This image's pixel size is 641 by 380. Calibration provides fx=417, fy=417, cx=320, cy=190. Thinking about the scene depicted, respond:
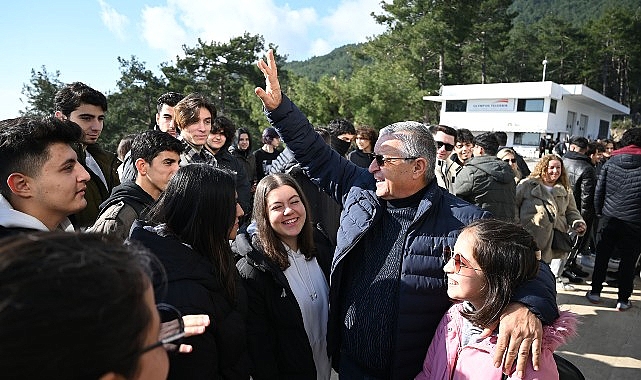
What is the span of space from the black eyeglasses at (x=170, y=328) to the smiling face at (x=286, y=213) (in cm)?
90

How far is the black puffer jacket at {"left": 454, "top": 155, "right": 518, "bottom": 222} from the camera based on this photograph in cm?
400

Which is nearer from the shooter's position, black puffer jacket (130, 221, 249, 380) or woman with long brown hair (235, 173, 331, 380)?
black puffer jacket (130, 221, 249, 380)

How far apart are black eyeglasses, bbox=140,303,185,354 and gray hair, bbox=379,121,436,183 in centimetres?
128

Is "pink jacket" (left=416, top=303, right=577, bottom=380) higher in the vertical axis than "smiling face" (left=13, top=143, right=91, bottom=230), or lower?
lower

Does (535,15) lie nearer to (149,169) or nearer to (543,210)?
(543,210)

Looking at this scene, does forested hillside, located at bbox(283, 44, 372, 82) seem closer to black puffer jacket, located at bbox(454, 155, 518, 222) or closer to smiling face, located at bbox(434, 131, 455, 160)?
smiling face, located at bbox(434, 131, 455, 160)

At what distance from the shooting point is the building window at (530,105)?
35312 mm

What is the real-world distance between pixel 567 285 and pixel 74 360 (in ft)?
18.7

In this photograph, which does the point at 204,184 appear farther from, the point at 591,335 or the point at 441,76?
the point at 441,76

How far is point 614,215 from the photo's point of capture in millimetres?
4504

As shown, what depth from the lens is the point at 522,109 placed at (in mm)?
36312

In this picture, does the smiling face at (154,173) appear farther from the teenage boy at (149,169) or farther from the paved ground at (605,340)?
the paved ground at (605,340)

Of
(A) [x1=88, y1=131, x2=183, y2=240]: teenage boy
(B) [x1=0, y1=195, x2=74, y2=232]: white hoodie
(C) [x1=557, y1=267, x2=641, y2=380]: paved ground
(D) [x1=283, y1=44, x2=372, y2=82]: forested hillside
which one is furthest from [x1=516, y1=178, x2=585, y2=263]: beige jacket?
(D) [x1=283, y1=44, x2=372, y2=82]: forested hillside

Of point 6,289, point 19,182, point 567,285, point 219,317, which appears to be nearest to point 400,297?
point 219,317
